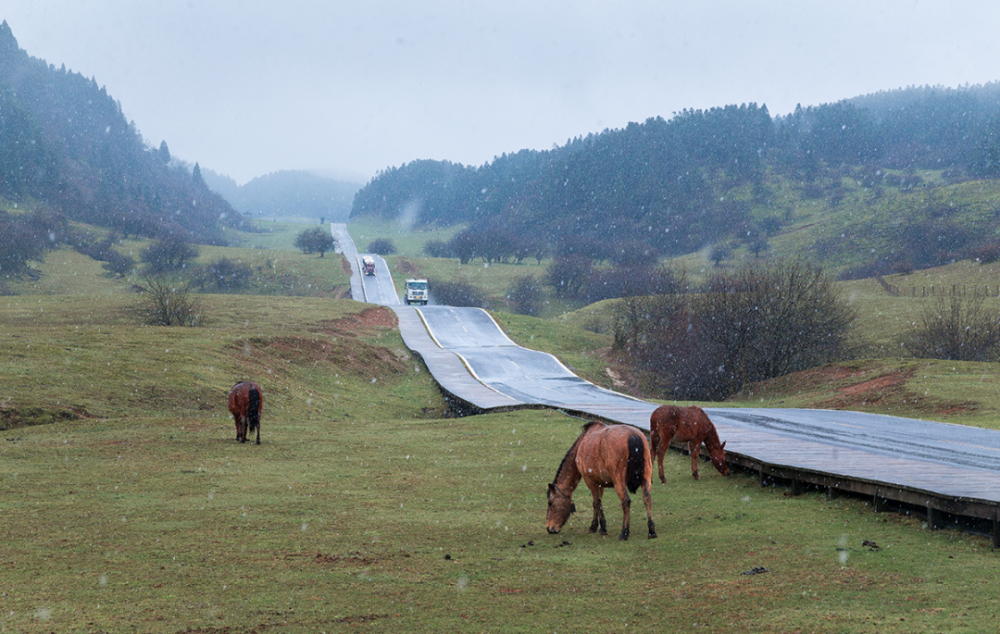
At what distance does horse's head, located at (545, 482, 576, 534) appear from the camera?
461 inches

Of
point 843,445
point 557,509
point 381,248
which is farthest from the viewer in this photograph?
point 381,248

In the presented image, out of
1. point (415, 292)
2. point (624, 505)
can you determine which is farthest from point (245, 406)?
point (415, 292)

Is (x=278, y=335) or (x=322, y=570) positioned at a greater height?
(x=278, y=335)

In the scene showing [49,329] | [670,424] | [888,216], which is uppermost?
[888,216]

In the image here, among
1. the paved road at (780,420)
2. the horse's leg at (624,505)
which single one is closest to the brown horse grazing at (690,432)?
the paved road at (780,420)

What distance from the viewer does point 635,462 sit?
11.0 meters

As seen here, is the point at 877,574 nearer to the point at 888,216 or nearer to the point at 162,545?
the point at 162,545

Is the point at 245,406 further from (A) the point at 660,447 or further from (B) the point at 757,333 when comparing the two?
(B) the point at 757,333

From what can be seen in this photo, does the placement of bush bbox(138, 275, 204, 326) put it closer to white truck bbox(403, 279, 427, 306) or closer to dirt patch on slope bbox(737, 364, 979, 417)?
white truck bbox(403, 279, 427, 306)

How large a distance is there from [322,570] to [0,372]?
83.6ft

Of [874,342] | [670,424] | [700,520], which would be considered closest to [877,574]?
[700,520]

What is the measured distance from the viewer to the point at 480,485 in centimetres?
1653

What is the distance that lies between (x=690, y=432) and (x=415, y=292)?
81.4 meters

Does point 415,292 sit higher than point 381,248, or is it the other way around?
point 381,248
